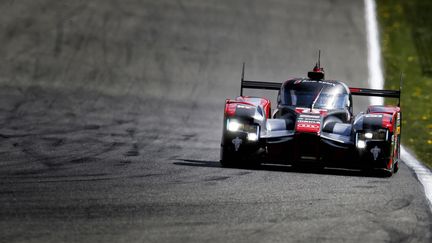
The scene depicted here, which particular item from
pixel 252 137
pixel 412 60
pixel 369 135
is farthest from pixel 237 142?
pixel 412 60

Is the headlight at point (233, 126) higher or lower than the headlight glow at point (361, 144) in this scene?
higher

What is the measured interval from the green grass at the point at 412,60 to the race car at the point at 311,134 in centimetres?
202

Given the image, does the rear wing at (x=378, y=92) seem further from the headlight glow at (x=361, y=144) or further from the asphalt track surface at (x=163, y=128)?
the headlight glow at (x=361, y=144)

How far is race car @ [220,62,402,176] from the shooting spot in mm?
14117

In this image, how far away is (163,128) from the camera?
19359 mm

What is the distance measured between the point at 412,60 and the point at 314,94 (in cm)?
1586

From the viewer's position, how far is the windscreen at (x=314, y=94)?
15.3 meters

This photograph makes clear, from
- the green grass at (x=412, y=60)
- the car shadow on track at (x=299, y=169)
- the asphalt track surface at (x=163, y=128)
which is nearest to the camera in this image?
A: the asphalt track surface at (x=163, y=128)

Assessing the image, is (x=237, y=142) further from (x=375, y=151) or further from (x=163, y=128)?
(x=163, y=128)

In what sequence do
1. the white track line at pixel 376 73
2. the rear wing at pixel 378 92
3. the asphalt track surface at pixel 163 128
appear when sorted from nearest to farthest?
→ the asphalt track surface at pixel 163 128, the white track line at pixel 376 73, the rear wing at pixel 378 92

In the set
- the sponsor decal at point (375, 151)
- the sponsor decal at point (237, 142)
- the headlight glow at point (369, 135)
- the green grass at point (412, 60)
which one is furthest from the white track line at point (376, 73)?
the sponsor decal at point (237, 142)

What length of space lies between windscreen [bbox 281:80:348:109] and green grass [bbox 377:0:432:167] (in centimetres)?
180

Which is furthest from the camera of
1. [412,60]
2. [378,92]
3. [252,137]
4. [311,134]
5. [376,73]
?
[412,60]

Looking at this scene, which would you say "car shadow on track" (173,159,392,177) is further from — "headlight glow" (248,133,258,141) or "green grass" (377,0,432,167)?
"green grass" (377,0,432,167)
